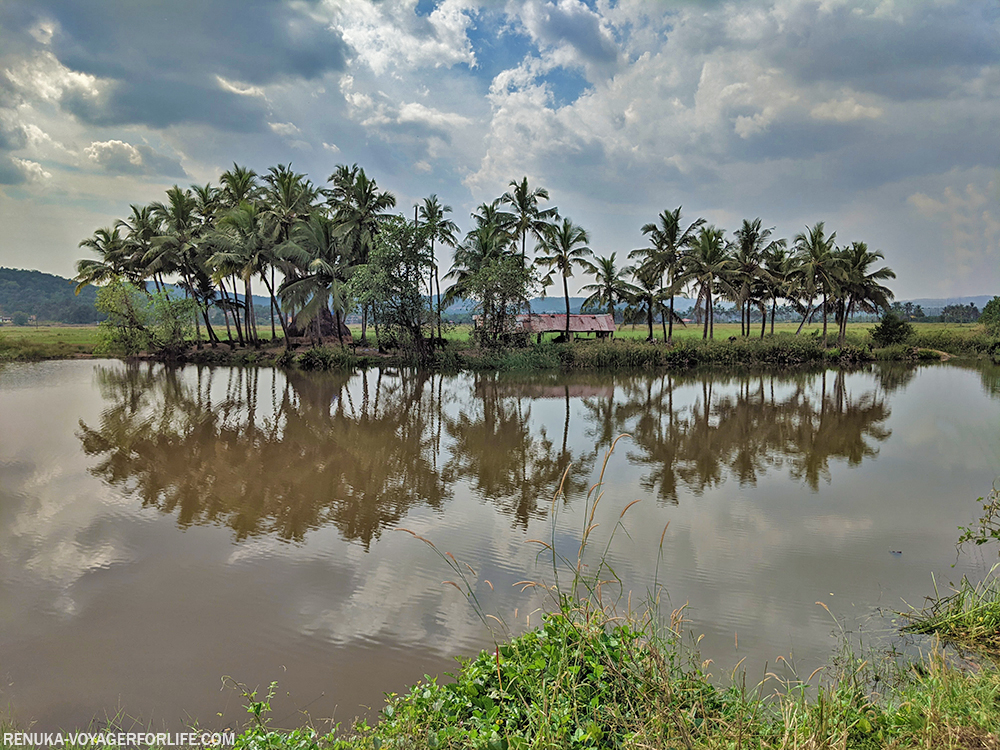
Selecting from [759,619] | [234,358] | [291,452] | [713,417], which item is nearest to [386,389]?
[291,452]

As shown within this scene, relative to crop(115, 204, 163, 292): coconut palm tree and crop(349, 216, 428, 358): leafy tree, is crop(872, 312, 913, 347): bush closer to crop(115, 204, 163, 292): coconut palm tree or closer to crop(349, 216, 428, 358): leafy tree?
crop(349, 216, 428, 358): leafy tree

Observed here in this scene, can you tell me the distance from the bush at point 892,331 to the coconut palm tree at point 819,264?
16.0 feet

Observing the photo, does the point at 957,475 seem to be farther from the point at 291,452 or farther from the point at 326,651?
the point at 291,452

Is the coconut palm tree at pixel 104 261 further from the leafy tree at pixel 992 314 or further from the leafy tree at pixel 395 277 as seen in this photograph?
the leafy tree at pixel 992 314

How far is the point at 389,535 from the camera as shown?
556 cm

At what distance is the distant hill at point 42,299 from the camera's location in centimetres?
7169

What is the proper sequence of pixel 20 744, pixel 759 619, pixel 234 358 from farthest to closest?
pixel 234 358
pixel 759 619
pixel 20 744

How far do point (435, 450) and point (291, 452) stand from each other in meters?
2.48

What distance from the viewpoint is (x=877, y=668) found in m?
3.28

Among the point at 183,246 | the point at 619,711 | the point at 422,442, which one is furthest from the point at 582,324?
the point at 619,711

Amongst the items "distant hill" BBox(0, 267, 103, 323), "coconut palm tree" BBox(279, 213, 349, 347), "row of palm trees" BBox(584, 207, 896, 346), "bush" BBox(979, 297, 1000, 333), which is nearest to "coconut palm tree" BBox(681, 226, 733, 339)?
"row of palm trees" BBox(584, 207, 896, 346)

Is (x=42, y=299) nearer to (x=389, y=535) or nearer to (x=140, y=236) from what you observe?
(x=140, y=236)

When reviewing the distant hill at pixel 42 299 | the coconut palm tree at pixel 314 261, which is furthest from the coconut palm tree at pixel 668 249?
the distant hill at pixel 42 299

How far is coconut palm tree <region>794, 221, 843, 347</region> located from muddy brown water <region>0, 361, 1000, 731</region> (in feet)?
55.3
